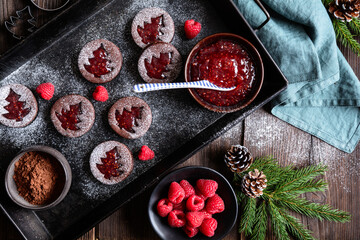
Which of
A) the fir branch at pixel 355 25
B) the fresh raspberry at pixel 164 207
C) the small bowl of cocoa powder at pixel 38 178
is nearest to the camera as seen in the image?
the small bowl of cocoa powder at pixel 38 178

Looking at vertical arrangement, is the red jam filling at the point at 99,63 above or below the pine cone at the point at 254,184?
above

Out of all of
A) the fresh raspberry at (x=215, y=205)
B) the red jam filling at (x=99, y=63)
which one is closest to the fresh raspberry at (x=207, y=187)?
the fresh raspberry at (x=215, y=205)

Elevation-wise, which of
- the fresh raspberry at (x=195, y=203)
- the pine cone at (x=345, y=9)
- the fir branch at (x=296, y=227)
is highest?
the pine cone at (x=345, y=9)

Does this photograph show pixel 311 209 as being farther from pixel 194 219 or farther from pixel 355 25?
pixel 355 25

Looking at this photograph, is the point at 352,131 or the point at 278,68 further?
the point at 352,131

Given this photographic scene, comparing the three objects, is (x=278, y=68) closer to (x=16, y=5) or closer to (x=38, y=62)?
(x=38, y=62)

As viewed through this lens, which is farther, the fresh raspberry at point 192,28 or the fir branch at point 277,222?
the fir branch at point 277,222

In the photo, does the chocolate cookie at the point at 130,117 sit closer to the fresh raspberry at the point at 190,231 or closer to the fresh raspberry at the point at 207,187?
the fresh raspberry at the point at 207,187

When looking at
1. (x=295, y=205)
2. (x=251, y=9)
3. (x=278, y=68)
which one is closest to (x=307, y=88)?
(x=278, y=68)

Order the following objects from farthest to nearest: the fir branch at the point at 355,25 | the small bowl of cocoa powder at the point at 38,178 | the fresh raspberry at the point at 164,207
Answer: the fir branch at the point at 355,25 → the fresh raspberry at the point at 164,207 → the small bowl of cocoa powder at the point at 38,178
